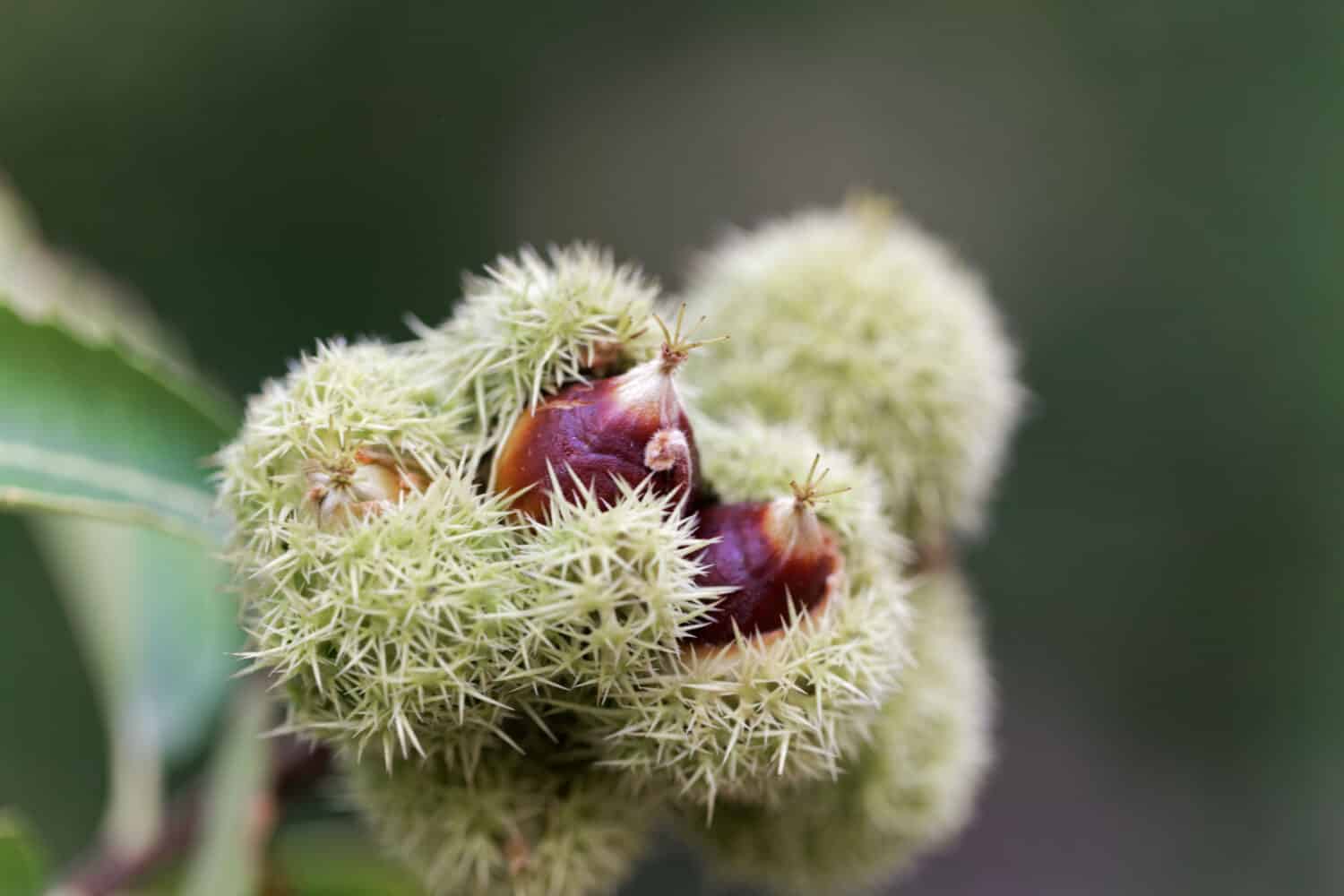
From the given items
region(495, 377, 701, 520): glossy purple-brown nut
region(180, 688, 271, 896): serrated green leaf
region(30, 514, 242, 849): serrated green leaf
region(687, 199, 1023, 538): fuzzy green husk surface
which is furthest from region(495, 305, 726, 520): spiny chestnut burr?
region(30, 514, 242, 849): serrated green leaf

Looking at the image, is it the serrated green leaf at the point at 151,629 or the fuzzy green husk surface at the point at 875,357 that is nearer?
the fuzzy green husk surface at the point at 875,357

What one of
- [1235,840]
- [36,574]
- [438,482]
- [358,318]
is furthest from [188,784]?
[1235,840]

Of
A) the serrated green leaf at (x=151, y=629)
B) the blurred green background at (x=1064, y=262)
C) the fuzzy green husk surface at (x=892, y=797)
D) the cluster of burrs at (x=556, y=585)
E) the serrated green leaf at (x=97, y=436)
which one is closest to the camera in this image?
the cluster of burrs at (x=556, y=585)

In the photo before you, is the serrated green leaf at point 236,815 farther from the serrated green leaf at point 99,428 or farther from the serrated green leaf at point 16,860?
the serrated green leaf at point 99,428

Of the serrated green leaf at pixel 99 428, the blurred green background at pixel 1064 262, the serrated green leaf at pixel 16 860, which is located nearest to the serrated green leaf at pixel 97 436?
the serrated green leaf at pixel 99 428

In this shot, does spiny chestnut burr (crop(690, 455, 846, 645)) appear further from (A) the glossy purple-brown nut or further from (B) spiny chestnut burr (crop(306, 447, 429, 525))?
(B) spiny chestnut burr (crop(306, 447, 429, 525))

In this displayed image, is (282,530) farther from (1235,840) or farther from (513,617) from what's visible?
(1235,840)

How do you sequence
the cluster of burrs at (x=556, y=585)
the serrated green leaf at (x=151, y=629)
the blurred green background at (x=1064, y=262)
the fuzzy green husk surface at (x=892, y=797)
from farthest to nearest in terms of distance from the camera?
the blurred green background at (x=1064, y=262), the serrated green leaf at (x=151, y=629), the fuzzy green husk surface at (x=892, y=797), the cluster of burrs at (x=556, y=585)

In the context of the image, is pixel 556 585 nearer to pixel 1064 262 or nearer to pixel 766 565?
pixel 766 565

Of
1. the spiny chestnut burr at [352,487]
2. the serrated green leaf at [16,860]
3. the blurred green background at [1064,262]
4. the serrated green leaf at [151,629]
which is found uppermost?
the blurred green background at [1064,262]
